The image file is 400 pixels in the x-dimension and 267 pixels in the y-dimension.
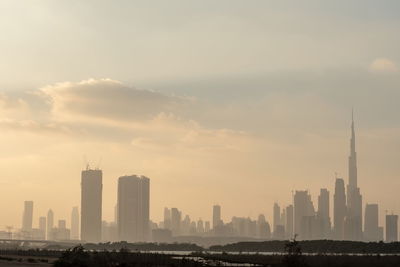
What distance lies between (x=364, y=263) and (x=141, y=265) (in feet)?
147

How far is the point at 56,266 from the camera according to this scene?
9056 cm

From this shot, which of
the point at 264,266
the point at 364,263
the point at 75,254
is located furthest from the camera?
the point at 364,263

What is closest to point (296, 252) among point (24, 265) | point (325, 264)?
point (325, 264)

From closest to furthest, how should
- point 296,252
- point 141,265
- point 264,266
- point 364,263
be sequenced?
point 296,252 < point 141,265 < point 264,266 < point 364,263

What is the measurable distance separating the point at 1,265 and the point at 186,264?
2797 cm

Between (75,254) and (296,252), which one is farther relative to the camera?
(75,254)

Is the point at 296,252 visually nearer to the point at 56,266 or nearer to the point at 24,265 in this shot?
the point at 56,266

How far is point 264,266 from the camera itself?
11925 cm

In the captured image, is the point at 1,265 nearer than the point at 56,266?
No

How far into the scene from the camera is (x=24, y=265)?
4286 inches

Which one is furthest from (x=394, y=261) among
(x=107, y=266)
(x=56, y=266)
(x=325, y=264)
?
(x=56, y=266)

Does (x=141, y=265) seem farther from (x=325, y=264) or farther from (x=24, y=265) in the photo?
(x=325, y=264)

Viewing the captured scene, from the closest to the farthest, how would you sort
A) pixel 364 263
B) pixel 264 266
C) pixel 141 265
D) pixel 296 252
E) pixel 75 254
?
pixel 296 252, pixel 75 254, pixel 141 265, pixel 264 266, pixel 364 263

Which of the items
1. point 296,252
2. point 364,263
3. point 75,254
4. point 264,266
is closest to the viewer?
point 296,252
